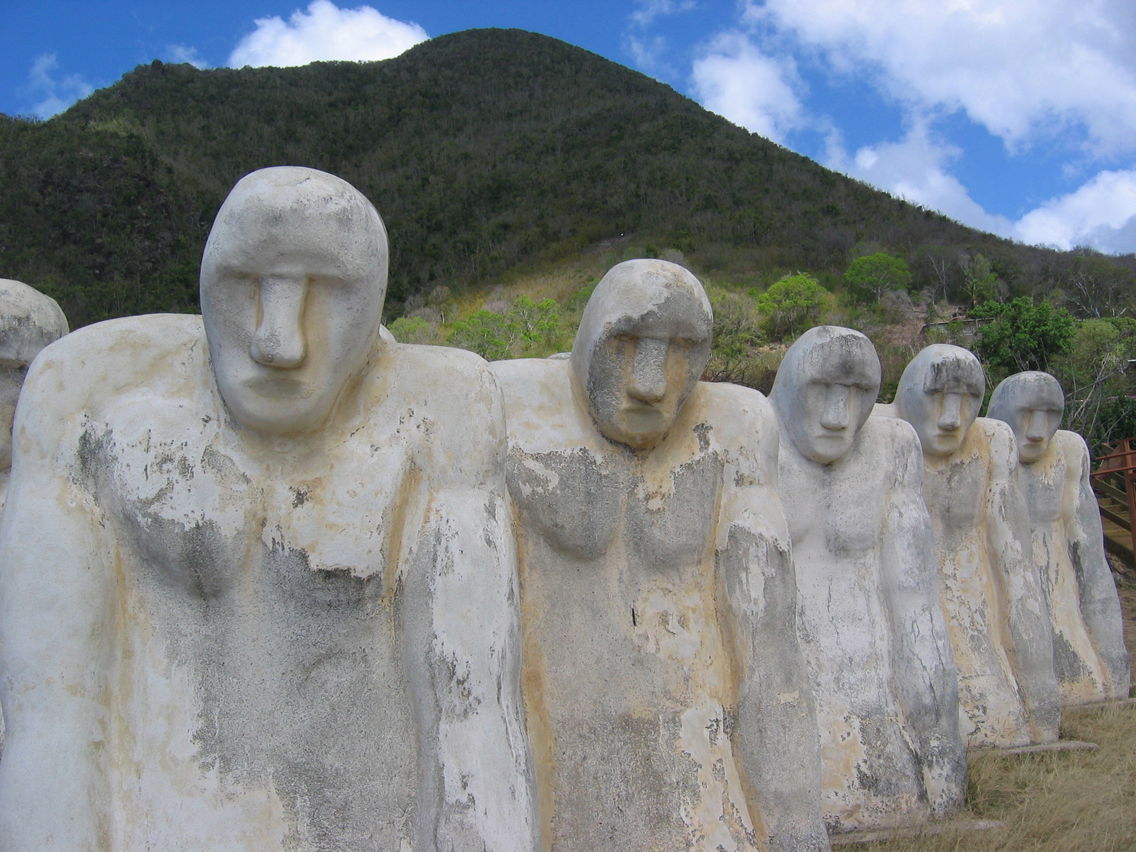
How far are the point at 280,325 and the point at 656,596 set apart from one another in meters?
1.67

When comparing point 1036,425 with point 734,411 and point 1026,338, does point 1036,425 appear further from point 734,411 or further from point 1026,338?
point 1026,338

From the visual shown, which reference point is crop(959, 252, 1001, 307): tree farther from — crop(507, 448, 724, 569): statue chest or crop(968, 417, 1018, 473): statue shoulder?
crop(507, 448, 724, 569): statue chest

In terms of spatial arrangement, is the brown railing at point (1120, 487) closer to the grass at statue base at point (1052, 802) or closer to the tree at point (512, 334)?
the grass at statue base at point (1052, 802)

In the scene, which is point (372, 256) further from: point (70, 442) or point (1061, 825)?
point (1061, 825)

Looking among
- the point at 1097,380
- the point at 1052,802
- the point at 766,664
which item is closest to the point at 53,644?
the point at 766,664

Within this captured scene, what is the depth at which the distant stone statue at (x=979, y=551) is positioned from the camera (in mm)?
6379

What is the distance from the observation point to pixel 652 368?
132 inches

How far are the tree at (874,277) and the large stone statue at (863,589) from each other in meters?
21.1

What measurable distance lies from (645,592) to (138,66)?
4775 centimetres

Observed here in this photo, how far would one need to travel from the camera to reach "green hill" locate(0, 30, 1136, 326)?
2706cm

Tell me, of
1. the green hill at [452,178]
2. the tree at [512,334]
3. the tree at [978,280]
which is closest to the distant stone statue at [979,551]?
the tree at [512,334]

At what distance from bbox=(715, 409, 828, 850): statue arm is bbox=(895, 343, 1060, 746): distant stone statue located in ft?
10.8

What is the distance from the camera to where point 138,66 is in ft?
148

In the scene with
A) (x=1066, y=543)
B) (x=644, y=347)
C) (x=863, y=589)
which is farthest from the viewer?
(x=1066, y=543)
